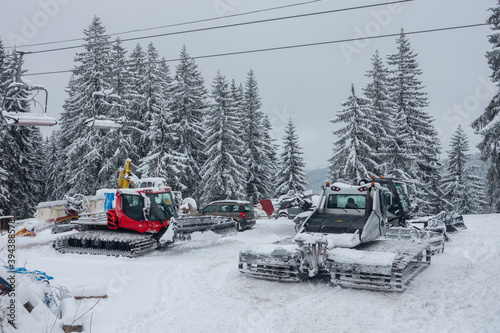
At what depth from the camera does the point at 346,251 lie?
8.10m

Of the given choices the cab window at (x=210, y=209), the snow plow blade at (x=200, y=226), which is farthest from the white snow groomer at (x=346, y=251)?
the cab window at (x=210, y=209)

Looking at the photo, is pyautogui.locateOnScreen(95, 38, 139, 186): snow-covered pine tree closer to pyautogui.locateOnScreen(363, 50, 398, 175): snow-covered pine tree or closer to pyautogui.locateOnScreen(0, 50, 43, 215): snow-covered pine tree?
pyautogui.locateOnScreen(0, 50, 43, 215): snow-covered pine tree

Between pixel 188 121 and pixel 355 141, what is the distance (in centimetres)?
1657

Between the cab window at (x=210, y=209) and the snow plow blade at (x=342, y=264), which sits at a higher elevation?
the cab window at (x=210, y=209)

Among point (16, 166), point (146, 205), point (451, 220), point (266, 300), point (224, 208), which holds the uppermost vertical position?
point (16, 166)

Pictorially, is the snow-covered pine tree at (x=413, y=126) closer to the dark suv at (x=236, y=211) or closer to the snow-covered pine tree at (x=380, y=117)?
the snow-covered pine tree at (x=380, y=117)

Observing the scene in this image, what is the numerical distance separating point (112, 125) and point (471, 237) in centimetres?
1428

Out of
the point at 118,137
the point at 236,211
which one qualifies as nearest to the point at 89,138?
the point at 118,137

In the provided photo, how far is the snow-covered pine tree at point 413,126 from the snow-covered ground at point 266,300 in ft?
72.7

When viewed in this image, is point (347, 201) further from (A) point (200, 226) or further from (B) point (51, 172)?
(B) point (51, 172)

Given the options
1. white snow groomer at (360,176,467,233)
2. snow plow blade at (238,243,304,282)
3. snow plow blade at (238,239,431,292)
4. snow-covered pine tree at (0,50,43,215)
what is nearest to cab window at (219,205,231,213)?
white snow groomer at (360,176,467,233)

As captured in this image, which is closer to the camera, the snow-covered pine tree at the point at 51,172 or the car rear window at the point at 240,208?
the car rear window at the point at 240,208

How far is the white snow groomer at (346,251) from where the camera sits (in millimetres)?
7586

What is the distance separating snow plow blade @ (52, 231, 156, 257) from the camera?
1238cm
